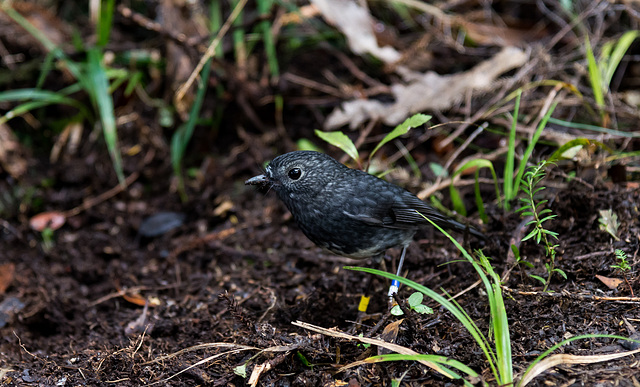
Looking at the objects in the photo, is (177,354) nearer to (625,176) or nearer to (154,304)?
(154,304)

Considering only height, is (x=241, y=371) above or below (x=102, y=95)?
below

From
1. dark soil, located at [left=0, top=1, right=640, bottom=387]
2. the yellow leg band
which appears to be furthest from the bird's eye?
the yellow leg band

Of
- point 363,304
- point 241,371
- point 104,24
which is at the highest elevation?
point 104,24

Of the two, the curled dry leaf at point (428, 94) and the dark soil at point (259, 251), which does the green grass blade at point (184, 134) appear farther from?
the curled dry leaf at point (428, 94)

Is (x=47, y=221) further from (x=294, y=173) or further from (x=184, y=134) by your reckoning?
(x=294, y=173)

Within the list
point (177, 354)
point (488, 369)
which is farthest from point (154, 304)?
point (488, 369)

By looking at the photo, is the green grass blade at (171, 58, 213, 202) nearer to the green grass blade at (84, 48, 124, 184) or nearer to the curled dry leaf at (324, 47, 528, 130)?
the green grass blade at (84, 48, 124, 184)

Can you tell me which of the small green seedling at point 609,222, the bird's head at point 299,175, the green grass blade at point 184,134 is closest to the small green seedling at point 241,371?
the bird's head at point 299,175

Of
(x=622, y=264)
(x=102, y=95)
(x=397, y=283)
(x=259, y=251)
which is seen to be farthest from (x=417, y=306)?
(x=102, y=95)
